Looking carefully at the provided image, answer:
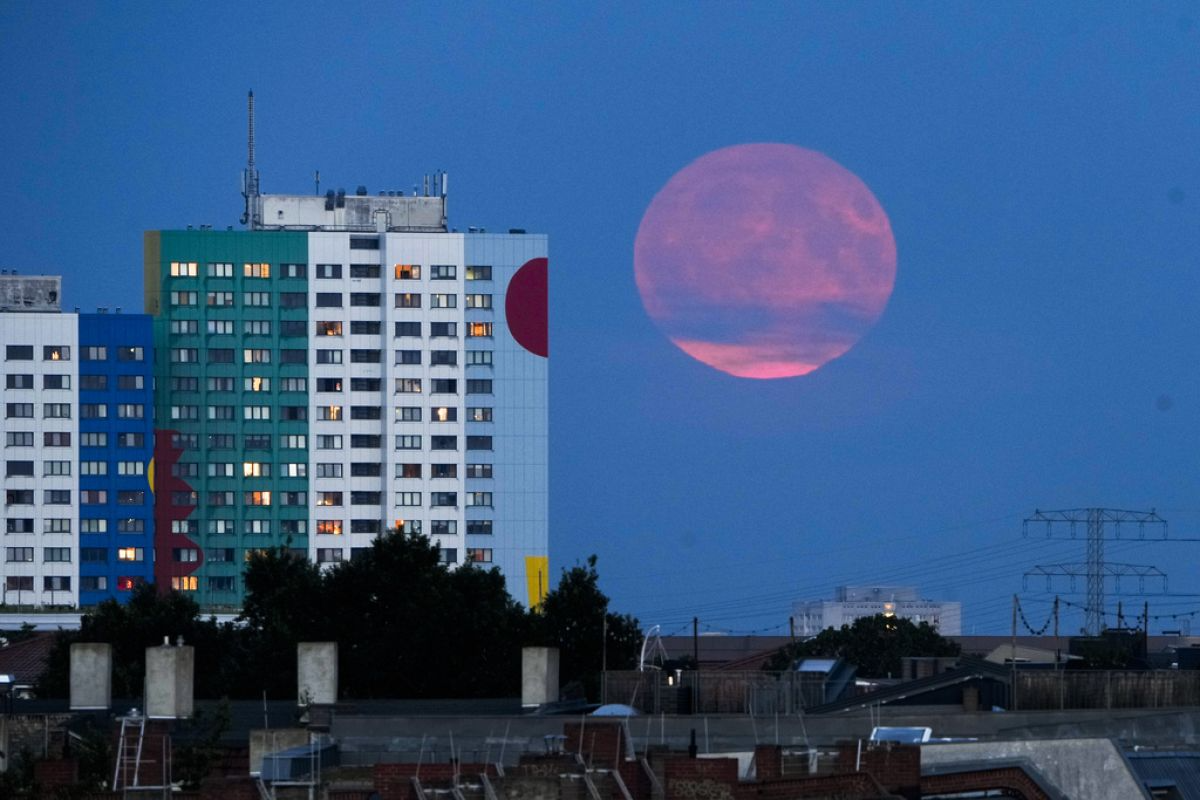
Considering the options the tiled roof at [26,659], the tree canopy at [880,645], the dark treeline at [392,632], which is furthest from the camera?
the tree canopy at [880,645]

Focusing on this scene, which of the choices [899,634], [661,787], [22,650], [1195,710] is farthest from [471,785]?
[899,634]

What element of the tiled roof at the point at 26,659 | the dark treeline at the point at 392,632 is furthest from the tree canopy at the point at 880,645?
the dark treeline at the point at 392,632

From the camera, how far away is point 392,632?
101 meters

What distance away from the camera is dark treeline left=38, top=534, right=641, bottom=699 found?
322ft

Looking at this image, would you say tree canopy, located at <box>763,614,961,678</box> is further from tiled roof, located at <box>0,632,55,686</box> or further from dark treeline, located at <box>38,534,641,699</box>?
dark treeline, located at <box>38,534,641,699</box>

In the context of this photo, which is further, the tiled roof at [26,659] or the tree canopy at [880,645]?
the tree canopy at [880,645]

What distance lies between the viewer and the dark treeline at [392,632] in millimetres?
98250

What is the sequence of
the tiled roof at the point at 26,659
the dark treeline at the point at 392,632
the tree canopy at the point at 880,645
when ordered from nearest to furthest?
the dark treeline at the point at 392,632
the tiled roof at the point at 26,659
the tree canopy at the point at 880,645

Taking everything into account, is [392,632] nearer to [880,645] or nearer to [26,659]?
[26,659]

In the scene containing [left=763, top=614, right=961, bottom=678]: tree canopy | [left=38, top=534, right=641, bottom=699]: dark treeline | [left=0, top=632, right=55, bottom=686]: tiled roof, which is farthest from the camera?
[left=763, top=614, right=961, bottom=678]: tree canopy

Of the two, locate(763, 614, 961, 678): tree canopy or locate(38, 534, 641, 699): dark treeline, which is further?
locate(763, 614, 961, 678): tree canopy

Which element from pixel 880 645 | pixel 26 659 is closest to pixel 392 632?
pixel 26 659

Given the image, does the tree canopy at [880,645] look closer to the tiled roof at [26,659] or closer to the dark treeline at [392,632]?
the tiled roof at [26,659]

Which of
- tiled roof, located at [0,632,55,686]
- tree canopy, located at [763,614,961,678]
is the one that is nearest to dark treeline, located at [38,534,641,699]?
tiled roof, located at [0,632,55,686]
